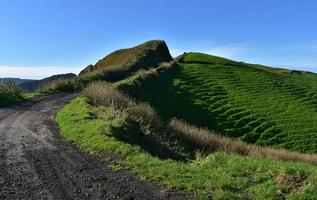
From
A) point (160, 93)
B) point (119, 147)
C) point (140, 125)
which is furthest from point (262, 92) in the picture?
point (119, 147)

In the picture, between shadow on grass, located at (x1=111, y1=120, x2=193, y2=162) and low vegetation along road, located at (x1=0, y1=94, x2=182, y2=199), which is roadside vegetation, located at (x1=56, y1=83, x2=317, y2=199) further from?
→ low vegetation along road, located at (x1=0, y1=94, x2=182, y2=199)

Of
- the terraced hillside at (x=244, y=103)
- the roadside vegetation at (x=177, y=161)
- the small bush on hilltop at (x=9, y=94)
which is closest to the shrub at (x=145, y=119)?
the roadside vegetation at (x=177, y=161)

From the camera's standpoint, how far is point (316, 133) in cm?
4034

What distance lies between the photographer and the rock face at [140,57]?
7330cm

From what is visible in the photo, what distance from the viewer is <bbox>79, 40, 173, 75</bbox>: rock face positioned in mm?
73300

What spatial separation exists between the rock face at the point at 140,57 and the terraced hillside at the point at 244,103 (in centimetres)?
752

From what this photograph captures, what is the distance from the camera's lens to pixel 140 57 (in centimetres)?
7506

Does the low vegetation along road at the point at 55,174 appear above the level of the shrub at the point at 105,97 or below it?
below

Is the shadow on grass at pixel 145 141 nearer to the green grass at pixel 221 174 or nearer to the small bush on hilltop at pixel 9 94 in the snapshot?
the green grass at pixel 221 174

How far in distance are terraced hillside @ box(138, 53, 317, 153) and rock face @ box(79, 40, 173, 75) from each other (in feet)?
24.7

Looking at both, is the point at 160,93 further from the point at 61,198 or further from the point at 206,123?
the point at 61,198

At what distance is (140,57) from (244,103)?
93.0 feet

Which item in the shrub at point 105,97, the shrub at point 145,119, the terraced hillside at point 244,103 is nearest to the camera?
the shrub at point 145,119

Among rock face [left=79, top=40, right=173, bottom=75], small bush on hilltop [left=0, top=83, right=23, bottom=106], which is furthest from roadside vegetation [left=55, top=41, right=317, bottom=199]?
→ small bush on hilltop [left=0, top=83, right=23, bottom=106]
